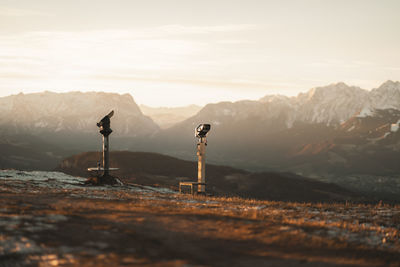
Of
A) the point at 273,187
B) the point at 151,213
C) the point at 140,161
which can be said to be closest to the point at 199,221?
the point at 151,213

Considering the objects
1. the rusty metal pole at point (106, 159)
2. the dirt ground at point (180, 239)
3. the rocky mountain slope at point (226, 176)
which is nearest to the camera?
the dirt ground at point (180, 239)

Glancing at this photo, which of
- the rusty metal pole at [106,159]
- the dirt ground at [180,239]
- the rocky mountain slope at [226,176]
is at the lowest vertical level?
the rocky mountain slope at [226,176]

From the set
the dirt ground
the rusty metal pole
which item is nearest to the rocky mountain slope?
the rusty metal pole

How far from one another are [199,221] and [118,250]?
4.14m

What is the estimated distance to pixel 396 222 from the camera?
15.1 m

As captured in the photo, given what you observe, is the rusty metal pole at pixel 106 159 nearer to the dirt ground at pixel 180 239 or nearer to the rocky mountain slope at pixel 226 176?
the dirt ground at pixel 180 239

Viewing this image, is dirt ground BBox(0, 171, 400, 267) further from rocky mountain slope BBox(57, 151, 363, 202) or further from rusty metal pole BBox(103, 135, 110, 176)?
rocky mountain slope BBox(57, 151, 363, 202)

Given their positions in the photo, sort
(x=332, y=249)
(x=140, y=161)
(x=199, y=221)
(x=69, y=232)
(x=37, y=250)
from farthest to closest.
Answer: (x=140, y=161), (x=199, y=221), (x=69, y=232), (x=332, y=249), (x=37, y=250)

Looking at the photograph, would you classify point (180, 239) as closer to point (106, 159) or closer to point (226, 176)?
point (106, 159)

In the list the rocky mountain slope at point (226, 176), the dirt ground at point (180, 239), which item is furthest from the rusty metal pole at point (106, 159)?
the rocky mountain slope at point (226, 176)

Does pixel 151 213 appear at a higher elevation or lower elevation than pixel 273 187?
higher

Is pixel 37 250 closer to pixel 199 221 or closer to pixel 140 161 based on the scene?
pixel 199 221

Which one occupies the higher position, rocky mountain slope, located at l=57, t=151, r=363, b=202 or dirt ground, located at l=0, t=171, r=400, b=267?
dirt ground, located at l=0, t=171, r=400, b=267

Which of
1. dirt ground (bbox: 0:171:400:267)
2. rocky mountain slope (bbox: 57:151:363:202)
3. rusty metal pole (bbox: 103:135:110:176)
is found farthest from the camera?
rocky mountain slope (bbox: 57:151:363:202)
